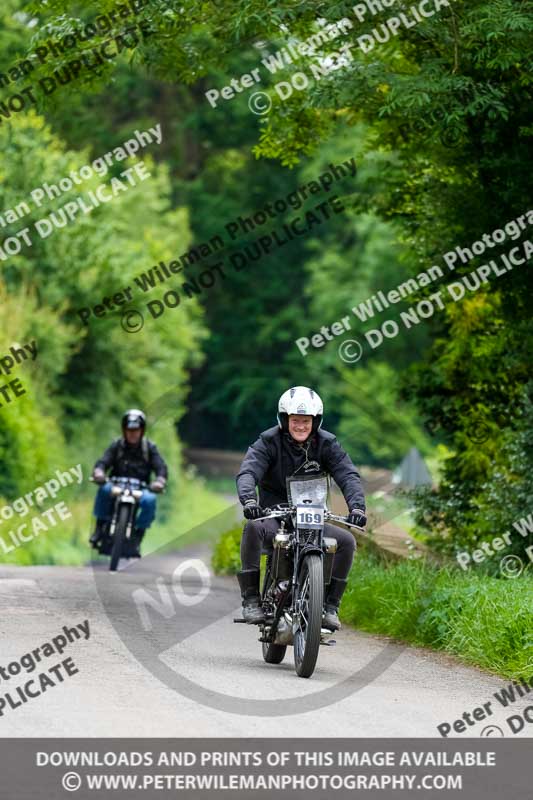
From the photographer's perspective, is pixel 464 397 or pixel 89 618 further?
pixel 464 397

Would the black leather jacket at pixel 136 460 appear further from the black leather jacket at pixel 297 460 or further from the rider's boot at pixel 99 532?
the black leather jacket at pixel 297 460

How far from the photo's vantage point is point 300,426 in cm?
1068

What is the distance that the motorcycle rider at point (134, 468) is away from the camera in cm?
1842

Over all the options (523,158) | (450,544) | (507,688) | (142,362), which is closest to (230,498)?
(142,362)

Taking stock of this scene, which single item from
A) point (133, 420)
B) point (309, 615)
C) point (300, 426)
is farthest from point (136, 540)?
point (309, 615)

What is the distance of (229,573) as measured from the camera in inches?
785

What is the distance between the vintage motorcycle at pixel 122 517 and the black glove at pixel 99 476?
0.89ft

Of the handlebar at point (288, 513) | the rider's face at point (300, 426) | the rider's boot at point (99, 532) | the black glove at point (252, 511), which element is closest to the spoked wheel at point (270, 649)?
the handlebar at point (288, 513)

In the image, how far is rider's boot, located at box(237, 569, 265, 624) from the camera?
1064 cm

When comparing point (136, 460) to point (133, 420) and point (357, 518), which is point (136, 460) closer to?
point (133, 420)

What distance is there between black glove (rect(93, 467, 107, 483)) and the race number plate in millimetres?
8034

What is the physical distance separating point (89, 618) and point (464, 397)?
6.95m

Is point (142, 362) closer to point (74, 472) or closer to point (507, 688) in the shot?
point (74, 472)

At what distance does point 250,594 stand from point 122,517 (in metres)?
7.57
